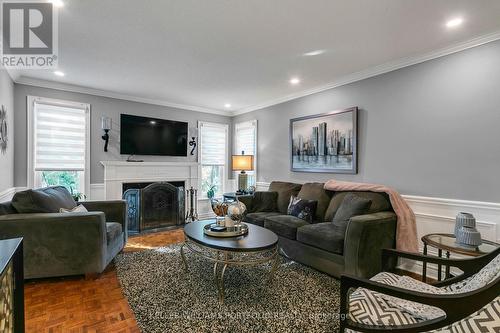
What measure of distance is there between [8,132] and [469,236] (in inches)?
207

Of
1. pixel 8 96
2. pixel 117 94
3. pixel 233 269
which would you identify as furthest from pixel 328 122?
pixel 8 96

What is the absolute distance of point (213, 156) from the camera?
5.71 meters

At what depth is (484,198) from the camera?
2.46 metres

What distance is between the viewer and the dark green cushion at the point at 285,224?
3.06m

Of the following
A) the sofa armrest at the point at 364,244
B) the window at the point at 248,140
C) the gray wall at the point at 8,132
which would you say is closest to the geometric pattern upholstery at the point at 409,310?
the sofa armrest at the point at 364,244

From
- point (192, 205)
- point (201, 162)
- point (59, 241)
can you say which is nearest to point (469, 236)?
point (59, 241)

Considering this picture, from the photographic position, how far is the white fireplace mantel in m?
4.38

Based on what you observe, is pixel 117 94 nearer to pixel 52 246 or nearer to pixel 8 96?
pixel 8 96

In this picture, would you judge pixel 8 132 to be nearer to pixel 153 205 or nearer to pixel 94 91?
pixel 94 91

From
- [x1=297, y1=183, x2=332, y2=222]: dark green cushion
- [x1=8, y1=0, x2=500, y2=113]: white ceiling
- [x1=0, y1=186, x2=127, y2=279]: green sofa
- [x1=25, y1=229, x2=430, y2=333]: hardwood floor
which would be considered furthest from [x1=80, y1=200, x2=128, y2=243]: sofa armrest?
[x1=297, y1=183, x2=332, y2=222]: dark green cushion

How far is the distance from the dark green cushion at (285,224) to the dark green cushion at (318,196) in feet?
1.06

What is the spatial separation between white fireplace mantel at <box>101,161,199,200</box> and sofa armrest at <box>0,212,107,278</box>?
73.8 inches

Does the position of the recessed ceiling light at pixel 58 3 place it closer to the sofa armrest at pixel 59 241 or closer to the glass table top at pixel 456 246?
the sofa armrest at pixel 59 241

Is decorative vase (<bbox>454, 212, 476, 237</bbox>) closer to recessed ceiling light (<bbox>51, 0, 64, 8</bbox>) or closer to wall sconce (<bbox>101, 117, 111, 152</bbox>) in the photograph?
recessed ceiling light (<bbox>51, 0, 64, 8</bbox>)
